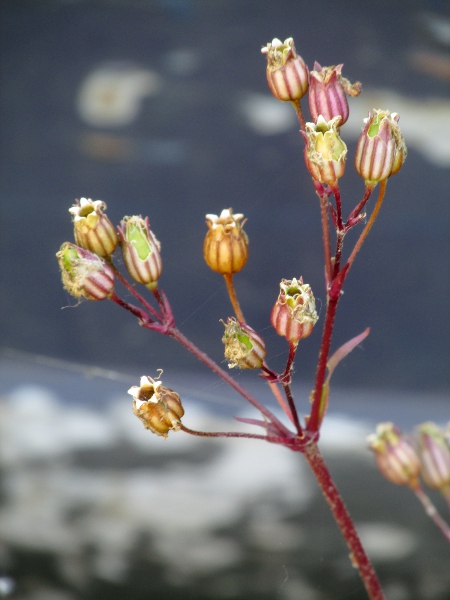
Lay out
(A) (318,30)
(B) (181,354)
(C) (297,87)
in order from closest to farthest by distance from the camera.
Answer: (C) (297,87) < (A) (318,30) < (B) (181,354)

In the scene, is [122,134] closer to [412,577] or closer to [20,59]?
[20,59]

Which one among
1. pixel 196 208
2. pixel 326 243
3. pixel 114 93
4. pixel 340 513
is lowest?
pixel 340 513

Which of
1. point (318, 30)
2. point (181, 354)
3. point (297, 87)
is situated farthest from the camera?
point (181, 354)

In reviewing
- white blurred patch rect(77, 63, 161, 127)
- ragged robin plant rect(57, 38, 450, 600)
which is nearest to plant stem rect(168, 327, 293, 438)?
ragged robin plant rect(57, 38, 450, 600)

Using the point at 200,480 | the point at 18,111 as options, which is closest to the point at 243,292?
the point at 200,480

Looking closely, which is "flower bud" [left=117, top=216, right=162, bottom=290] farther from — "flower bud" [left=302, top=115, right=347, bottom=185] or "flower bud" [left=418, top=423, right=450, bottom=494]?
"flower bud" [left=418, top=423, right=450, bottom=494]

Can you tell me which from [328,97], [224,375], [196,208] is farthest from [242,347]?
[196,208]

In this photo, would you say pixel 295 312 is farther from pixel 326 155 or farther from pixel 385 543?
pixel 385 543

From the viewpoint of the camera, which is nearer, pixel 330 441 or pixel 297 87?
pixel 297 87
